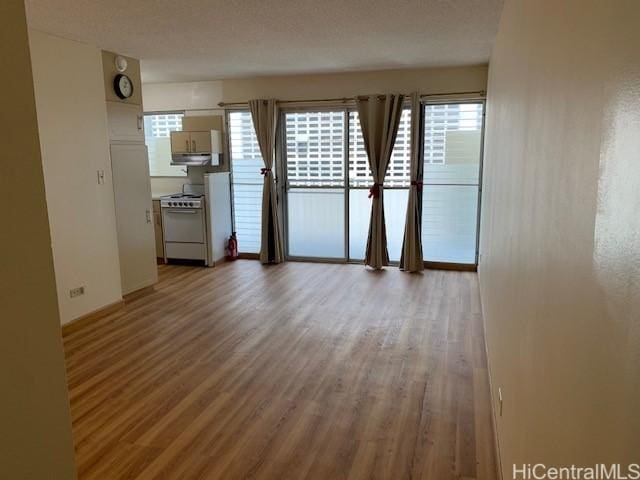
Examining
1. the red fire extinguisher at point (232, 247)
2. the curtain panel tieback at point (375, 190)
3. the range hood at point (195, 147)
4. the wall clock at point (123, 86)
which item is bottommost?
the red fire extinguisher at point (232, 247)

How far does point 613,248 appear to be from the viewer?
719 millimetres

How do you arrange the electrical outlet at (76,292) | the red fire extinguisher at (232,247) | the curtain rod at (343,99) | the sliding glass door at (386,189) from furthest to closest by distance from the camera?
the red fire extinguisher at (232,247)
the sliding glass door at (386,189)
the curtain rod at (343,99)
the electrical outlet at (76,292)

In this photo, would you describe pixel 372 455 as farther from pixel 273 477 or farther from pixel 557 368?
pixel 557 368

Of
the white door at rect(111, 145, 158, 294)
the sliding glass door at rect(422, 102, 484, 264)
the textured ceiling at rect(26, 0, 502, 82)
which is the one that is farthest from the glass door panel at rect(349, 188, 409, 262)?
the white door at rect(111, 145, 158, 294)

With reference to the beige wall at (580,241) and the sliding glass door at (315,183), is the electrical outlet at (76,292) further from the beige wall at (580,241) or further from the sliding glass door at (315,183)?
the beige wall at (580,241)

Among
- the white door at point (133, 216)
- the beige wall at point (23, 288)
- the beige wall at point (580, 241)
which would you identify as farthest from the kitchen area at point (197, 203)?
the beige wall at point (23, 288)

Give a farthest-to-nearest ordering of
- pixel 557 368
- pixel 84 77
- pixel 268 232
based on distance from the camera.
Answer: pixel 268 232
pixel 84 77
pixel 557 368

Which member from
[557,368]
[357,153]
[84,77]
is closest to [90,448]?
[557,368]

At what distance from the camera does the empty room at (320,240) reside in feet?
3.06

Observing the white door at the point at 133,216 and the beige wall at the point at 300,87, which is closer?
the white door at the point at 133,216

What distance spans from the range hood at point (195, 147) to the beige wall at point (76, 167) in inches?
79.2

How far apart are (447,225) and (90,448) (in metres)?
4.88

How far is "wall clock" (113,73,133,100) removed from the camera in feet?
15.6

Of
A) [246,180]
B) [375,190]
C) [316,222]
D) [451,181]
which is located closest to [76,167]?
[246,180]
